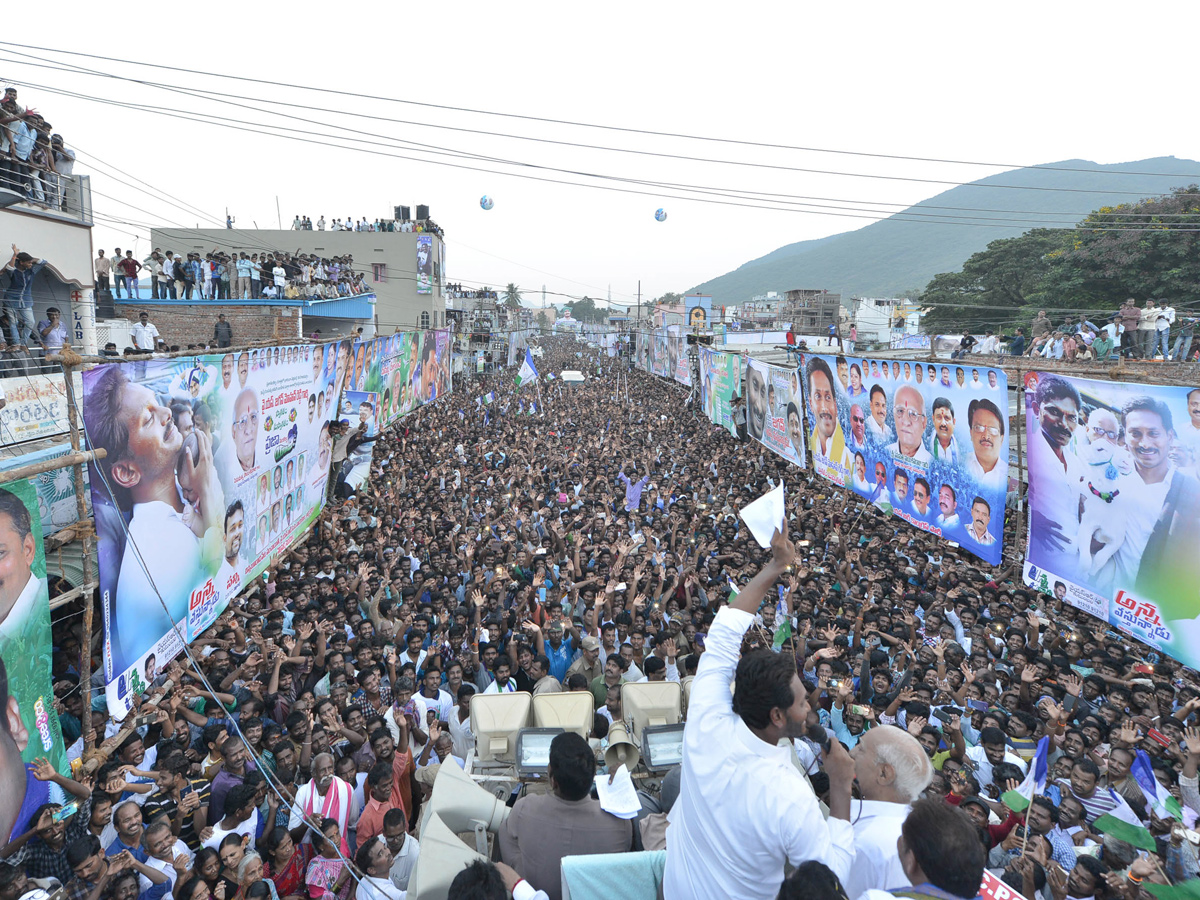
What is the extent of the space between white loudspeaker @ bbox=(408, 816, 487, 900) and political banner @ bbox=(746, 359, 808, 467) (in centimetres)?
1243

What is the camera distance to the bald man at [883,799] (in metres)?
2.12

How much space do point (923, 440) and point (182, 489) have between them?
8.96 metres

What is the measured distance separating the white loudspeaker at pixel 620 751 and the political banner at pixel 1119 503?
5237mm

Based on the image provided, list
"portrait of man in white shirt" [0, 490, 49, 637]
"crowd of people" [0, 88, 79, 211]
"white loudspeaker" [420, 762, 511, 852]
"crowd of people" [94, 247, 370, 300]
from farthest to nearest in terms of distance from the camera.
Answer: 1. "crowd of people" [94, 247, 370, 300]
2. "crowd of people" [0, 88, 79, 211]
3. "portrait of man in white shirt" [0, 490, 49, 637]
4. "white loudspeaker" [420, 762, 511, 852]

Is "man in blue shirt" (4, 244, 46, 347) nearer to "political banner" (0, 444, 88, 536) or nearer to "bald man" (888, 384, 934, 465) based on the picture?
"political banner" (0, 444, 88, 536)

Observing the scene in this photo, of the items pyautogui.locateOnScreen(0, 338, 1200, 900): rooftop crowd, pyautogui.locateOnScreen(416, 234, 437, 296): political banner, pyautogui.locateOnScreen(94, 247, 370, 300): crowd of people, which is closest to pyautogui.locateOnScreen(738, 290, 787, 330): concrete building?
pyautogui.locateOnScreen(416, 234, 437, 296): political banner

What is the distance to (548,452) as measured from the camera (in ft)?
58.8

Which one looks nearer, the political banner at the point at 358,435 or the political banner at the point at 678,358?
the political banner at the point at 358,435

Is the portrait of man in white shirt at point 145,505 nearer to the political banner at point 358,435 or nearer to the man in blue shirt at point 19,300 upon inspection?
the political banner at point 358,435

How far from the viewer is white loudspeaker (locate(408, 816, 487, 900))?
2.47 metres

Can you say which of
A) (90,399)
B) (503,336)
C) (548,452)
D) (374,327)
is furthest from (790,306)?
(90,399)

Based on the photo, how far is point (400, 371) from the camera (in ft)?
61.1

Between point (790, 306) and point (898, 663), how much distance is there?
53.3m

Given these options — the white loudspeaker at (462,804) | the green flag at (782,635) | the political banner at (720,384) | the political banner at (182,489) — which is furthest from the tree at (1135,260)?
the white loudspeaker at (462,804)
